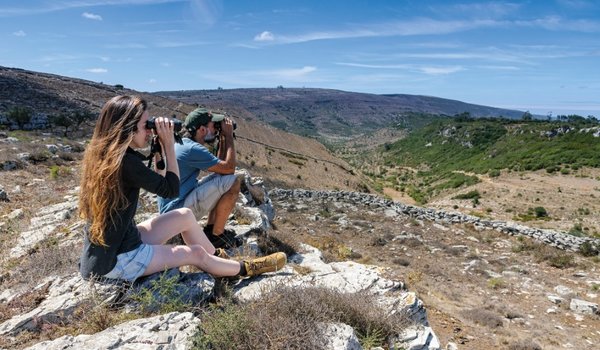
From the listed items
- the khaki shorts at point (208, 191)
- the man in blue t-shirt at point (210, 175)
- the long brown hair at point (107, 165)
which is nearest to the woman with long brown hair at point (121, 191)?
the long brown hair at point (107, 165)

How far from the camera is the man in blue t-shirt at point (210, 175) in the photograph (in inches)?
207

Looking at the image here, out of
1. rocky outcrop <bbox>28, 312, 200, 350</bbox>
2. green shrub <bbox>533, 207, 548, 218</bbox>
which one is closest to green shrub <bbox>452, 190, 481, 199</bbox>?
green shrub <bbox>533, 207, 548, 218</bbox>

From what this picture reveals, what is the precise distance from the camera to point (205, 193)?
5457 millimetres

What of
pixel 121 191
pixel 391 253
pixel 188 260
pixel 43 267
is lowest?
pixel 391 253

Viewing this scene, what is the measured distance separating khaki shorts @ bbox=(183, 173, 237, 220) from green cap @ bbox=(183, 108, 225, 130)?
0.75 m

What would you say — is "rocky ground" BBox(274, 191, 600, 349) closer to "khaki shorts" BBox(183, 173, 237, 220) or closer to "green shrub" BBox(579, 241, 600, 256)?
"green shrub" BBox(579, 241, 600, 256)

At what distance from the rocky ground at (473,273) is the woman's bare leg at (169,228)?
9.59 feet

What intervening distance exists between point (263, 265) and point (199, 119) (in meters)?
2.24

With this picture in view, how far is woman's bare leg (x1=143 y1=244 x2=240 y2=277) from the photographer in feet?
12.7

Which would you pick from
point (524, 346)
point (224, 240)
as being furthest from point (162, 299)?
point (524, 346)

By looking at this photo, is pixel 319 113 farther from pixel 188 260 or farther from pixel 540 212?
pixel 188 260

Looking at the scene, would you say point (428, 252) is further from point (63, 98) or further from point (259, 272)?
point (63, 98)

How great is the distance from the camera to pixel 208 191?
5.45 m

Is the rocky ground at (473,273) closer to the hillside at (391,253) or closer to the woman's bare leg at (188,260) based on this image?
the hillside at (391,253)
